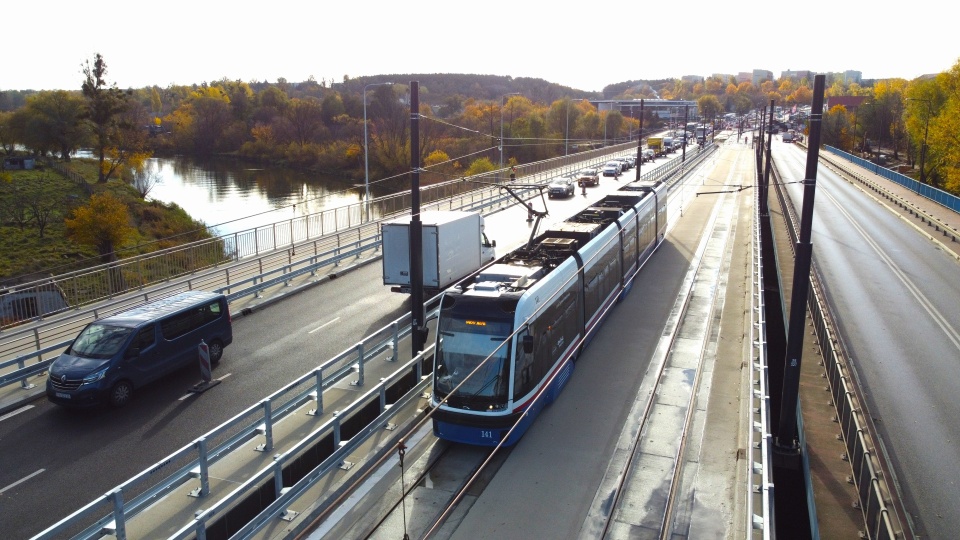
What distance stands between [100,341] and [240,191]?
55867 millimetres

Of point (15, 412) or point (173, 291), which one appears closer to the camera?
point (15, 412)

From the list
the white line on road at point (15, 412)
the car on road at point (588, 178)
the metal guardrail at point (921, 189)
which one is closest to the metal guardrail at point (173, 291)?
the white line on road at point (15, 412)

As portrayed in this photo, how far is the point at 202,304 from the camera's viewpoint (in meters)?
14.9

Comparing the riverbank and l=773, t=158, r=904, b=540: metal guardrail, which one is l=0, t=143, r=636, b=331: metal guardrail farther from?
l=773, t=158, r=904, b=540: metal guardrail

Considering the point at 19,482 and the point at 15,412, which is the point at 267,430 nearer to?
the point at 19,482

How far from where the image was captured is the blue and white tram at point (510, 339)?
11.2 meters

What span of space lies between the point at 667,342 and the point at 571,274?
4.16 metres

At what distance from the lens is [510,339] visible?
37.1 ft

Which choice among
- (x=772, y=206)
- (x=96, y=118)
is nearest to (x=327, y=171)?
Answer: (x=96, y=118)

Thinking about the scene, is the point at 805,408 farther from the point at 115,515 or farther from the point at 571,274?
the point at 115,515

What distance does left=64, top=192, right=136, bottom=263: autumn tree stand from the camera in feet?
128

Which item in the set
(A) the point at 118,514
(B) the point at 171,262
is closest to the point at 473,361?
(A) the point at 118,514

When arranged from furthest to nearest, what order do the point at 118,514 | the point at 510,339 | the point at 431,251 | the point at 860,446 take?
the point at 431,251
the point at 510,339
the point at 860,446
the point at 118,514

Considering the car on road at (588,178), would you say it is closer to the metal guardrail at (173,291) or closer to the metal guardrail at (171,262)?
the metal guardrail at (171,262)
